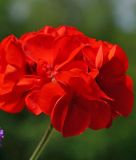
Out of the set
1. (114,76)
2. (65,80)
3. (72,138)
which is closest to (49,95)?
(65,80)

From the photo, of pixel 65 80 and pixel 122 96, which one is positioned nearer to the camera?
pixel 65 80

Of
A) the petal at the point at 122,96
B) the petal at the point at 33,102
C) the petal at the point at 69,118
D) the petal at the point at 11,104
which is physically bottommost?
the petal at the point at 122,96

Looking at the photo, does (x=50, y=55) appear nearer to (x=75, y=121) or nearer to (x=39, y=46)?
(x=39, y=46)

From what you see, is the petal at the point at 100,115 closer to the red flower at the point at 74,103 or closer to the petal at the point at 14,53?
the red flower at the point at 74,103

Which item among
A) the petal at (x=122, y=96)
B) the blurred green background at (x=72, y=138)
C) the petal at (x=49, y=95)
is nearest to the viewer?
the petal at (x=49, y=95)

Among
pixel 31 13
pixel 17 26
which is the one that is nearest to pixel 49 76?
pixel 17 26

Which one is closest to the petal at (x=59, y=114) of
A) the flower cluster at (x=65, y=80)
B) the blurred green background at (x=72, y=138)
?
the flower cluster at (x=65, y=80)

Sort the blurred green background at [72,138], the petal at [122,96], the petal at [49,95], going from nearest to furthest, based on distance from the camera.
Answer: the petal at [49,95] → the petal at [122,96] → the blurred green background at [72,138]
